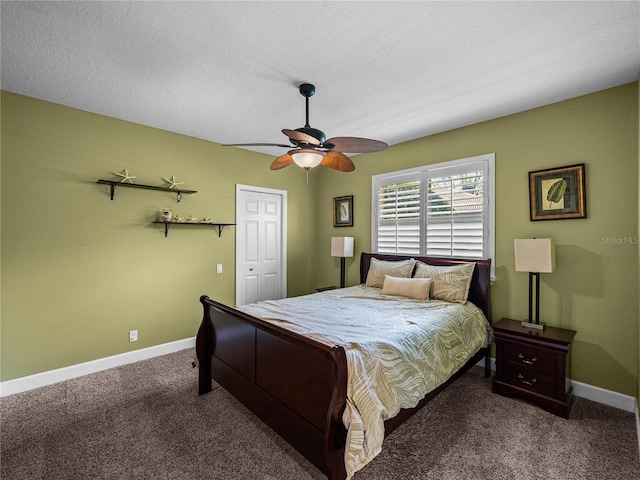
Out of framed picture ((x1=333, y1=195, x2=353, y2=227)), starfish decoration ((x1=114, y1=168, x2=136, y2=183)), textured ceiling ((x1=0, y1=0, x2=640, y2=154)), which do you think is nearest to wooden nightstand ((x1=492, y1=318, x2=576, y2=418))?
textured ceiling ((x1=0, y1=0, x2=640, y2=154))

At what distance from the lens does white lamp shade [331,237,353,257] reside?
174 inches

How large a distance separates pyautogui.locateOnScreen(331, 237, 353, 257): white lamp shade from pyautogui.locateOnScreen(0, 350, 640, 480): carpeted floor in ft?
7.19

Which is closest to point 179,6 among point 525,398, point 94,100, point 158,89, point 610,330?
point 158,89

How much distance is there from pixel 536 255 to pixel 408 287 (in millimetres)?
1194

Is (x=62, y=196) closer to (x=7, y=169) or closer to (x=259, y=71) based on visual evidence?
(x=7, y=169)

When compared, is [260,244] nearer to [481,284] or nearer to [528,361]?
[481,284]

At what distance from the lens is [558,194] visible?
112 inches

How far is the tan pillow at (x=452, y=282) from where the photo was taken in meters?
3.08

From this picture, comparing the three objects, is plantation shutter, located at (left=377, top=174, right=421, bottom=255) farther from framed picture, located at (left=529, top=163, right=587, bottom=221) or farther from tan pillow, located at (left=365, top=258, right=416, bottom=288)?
framed picture, located at (left=529, top=163, right=587, bottom=221)

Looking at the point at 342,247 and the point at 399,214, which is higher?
the point at 399,214

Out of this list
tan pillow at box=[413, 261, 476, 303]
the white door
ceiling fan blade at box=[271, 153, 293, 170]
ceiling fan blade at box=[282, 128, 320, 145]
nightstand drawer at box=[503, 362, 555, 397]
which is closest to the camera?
ceiling fan blade at box=[282, 128, 320, 145]

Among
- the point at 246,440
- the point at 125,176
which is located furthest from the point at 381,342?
the point at 125,176

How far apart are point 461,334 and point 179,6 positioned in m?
3.13

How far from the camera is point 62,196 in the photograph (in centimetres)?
298
